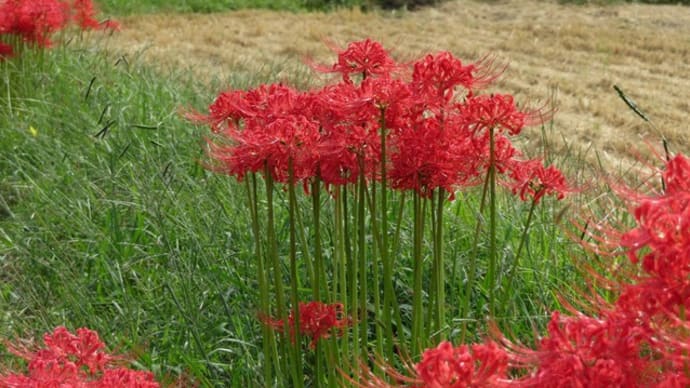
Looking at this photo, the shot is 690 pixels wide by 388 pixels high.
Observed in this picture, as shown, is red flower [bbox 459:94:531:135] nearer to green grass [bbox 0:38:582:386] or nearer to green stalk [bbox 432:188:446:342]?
green stalk [bbox 432:188:446:342]

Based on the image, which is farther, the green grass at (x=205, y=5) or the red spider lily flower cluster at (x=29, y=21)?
the green grass at (x=205, y=5)

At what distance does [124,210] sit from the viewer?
3986 millimetres

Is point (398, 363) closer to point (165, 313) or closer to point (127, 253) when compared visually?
point (165, 313)

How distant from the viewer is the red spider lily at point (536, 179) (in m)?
2.26

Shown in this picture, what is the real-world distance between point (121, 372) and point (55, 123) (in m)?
3.44

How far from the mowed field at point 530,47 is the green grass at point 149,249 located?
1.34 m

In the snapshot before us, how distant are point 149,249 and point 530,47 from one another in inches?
217

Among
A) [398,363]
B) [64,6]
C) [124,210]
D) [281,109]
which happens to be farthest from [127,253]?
[64,6]

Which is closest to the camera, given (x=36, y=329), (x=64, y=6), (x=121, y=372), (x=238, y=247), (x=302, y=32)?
(x=121, y=372)

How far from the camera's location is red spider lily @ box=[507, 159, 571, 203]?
7.41 feet

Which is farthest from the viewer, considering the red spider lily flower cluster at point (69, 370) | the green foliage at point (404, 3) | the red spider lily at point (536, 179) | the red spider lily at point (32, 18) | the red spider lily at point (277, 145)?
the green foliage at point (404, 3)

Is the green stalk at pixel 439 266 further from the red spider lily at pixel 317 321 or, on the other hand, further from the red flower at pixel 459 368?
the red flower at pixel 459 368

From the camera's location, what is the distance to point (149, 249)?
3629 millimetres

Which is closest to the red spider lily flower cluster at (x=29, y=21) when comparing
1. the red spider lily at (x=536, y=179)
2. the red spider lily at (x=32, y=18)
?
the red spider lily at (x=32, y=18)
